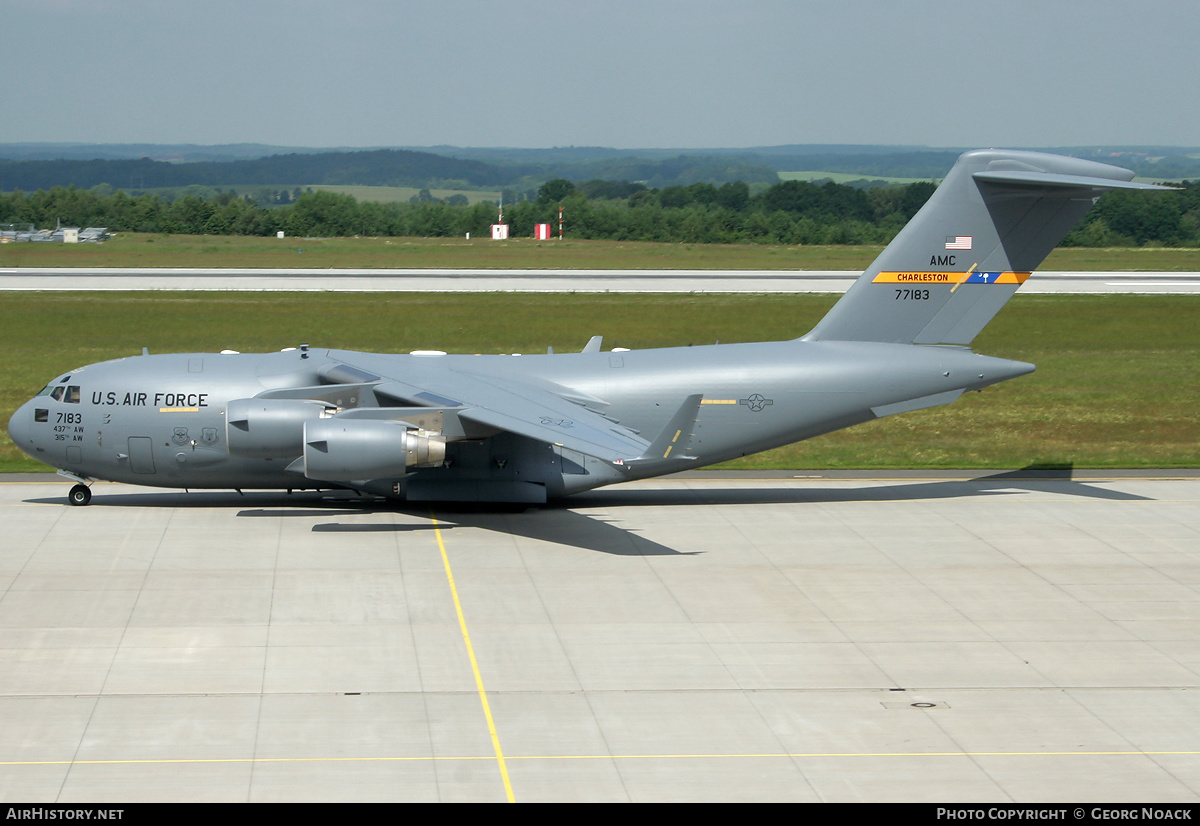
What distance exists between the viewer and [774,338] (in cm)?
4816

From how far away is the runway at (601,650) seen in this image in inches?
510

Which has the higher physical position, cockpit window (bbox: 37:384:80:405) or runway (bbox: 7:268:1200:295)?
cockpit window (bbox: 37:384:80:405)

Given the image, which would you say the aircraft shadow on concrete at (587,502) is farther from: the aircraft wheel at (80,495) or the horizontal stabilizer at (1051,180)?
the horizontal stabilizer at (1051,180)

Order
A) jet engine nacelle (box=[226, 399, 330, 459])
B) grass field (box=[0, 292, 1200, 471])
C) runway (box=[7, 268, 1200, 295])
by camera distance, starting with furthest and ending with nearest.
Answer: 1. runway (box=[7, 268, 1200, 295])
2. grass field (box=[0, 292, 1200, 471])
3. jet engine nacelle (box=[226, 399, 330, 459])

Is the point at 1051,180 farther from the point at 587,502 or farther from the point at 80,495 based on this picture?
the point at 80,495

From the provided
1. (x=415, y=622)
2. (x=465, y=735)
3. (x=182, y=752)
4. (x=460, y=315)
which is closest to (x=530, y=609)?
(x=415, y=622)

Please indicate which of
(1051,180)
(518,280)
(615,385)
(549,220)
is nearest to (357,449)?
(615,385)

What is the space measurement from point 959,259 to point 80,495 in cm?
1803

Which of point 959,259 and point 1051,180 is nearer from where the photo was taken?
point 1051,180

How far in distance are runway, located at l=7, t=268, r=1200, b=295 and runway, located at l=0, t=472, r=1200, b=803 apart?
4102cm

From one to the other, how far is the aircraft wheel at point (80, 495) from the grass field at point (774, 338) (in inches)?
171

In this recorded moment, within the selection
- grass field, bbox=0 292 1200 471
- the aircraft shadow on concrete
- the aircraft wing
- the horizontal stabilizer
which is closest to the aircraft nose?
the aircraft shadow on concrete

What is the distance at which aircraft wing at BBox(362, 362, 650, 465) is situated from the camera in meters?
20.0

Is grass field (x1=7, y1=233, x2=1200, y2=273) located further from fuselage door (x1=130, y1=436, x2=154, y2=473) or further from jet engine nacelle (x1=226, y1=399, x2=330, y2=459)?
jet engine nacelle (x1=226, y1=399, x2=330, y2=459)
